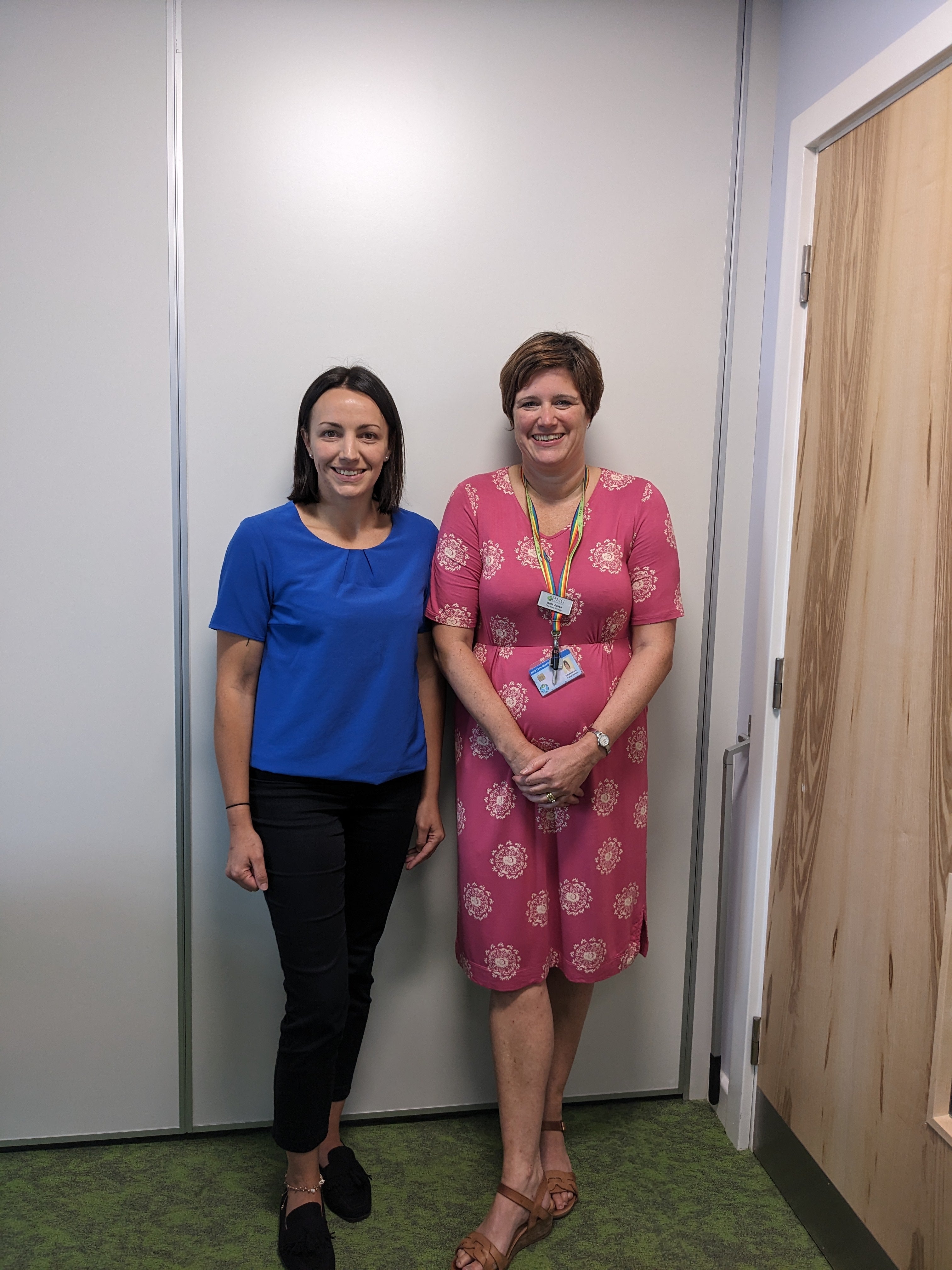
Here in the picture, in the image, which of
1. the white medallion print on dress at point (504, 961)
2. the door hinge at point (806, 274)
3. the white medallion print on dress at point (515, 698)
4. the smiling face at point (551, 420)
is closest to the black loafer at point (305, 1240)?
the white medallion print on dress at point (504, 961)

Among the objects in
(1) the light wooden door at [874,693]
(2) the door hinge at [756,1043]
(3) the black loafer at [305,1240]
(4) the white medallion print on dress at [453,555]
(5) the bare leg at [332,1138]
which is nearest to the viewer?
(1) the light wooden door at [874,693]

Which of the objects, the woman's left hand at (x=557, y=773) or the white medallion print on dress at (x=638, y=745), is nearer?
the woman's left hand at (x=557, y=773)

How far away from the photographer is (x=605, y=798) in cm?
185

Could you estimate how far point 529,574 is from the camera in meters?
1.79

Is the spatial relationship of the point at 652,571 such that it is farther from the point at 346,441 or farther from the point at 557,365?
the point at 346,441

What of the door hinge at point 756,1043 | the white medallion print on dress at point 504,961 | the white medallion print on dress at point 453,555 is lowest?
the door hinge at point 756,1043

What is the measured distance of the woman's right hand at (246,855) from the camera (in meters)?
1.77

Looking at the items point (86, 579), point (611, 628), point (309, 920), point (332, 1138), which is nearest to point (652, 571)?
point (611, 628)

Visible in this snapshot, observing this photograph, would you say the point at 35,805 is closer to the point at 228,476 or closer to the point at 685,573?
the point at 228,476

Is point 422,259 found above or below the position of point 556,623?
above

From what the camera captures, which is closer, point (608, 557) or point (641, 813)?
point (608, 557)

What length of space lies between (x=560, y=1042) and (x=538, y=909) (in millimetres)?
399

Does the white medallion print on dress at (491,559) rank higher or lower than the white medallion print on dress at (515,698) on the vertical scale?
higher

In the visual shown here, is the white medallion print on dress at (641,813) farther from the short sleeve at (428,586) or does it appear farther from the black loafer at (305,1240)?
the black loafer at (305,1240)
